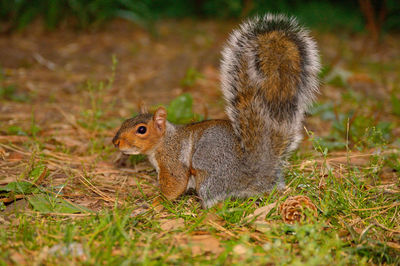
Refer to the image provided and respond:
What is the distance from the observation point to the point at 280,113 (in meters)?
2.27

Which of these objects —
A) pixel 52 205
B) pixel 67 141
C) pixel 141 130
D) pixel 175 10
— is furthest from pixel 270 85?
pixel 175 10

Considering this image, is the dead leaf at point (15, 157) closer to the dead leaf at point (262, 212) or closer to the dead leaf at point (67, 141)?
the dead leaf at point (67, 141)

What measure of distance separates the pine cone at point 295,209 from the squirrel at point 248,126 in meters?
0.25

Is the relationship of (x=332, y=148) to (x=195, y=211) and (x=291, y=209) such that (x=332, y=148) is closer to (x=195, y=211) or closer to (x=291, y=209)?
(x=291, y=209)

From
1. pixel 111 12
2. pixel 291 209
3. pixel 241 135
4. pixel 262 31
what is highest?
pixel 111 12

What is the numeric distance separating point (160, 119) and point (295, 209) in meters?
1.05

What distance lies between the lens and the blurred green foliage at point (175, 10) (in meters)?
6.04

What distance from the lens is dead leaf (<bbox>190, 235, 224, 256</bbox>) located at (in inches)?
73.9

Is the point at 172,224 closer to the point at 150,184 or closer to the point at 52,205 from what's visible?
the point at 150,184

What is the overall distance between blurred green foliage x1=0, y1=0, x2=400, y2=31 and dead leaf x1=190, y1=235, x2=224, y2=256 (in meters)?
4.02

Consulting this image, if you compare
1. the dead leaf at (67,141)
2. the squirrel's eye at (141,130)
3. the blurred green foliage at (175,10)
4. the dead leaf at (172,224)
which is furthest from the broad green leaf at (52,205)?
the blurred green foliage at (175,10)

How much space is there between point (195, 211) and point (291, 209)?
1.90 ft

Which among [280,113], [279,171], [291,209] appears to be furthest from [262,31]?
[291,209]

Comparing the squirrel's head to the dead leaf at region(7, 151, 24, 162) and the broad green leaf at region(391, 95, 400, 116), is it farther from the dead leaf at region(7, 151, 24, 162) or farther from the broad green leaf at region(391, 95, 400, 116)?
the broad green leaf at region(391, 95, 400, 116)
